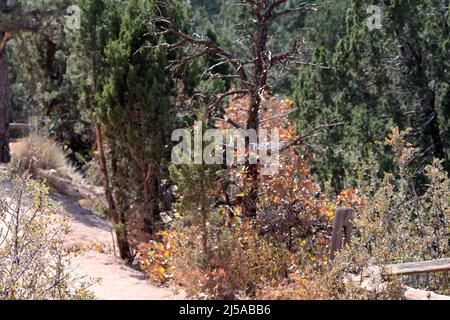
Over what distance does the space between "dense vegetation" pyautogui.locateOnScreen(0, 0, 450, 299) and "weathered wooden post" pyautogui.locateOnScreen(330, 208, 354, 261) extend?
15cm

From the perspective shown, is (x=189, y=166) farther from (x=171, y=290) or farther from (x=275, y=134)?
(x=275, y=134)

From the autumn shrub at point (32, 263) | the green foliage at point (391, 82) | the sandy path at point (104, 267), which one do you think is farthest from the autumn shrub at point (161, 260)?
the green foliage at point (391, 82)

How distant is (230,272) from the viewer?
6211mm

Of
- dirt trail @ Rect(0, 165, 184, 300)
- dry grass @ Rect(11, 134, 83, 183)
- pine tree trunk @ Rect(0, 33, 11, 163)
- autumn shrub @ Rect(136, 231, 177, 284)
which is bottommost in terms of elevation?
dirt trail @ Rect(0, 165, 184, 300)

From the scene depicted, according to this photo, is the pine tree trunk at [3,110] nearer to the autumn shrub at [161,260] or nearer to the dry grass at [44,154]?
the dry grass at [44,154]

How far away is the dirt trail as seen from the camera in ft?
21.7

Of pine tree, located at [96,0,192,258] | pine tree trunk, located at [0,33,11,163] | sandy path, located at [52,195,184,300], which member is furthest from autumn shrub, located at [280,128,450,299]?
pine tree trunk, located at [0,33,11,163]

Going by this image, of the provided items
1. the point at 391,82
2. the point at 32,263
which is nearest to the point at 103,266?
the point at 32,263

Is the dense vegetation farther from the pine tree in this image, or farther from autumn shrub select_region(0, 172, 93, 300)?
autumn shrub select_region(0, 172, 93, 300)

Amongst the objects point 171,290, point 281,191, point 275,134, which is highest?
point 275,134

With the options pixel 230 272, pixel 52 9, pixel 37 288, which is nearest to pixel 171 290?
pixel 230 272

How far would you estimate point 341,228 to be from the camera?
20.5ft

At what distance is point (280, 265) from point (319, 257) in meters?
0.47

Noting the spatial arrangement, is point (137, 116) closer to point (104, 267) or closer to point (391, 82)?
point (104, 267)
